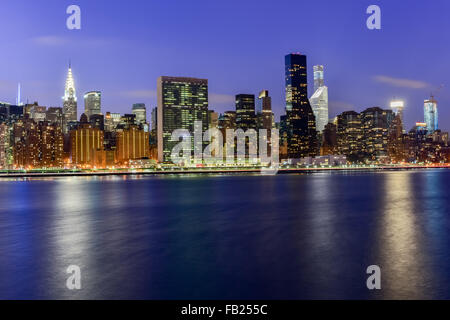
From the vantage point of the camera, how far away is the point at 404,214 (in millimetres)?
41688

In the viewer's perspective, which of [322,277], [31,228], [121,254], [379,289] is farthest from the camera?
[31,228]

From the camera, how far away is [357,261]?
2105 centimetres

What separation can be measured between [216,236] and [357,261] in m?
10.9

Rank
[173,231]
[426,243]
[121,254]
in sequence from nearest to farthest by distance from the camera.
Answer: [121,254] < [426,243] < [173,231]

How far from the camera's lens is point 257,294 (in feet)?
51.0

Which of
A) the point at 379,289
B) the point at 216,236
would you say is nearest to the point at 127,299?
the point at 379,289

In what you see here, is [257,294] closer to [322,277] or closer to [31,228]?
[322,277]
